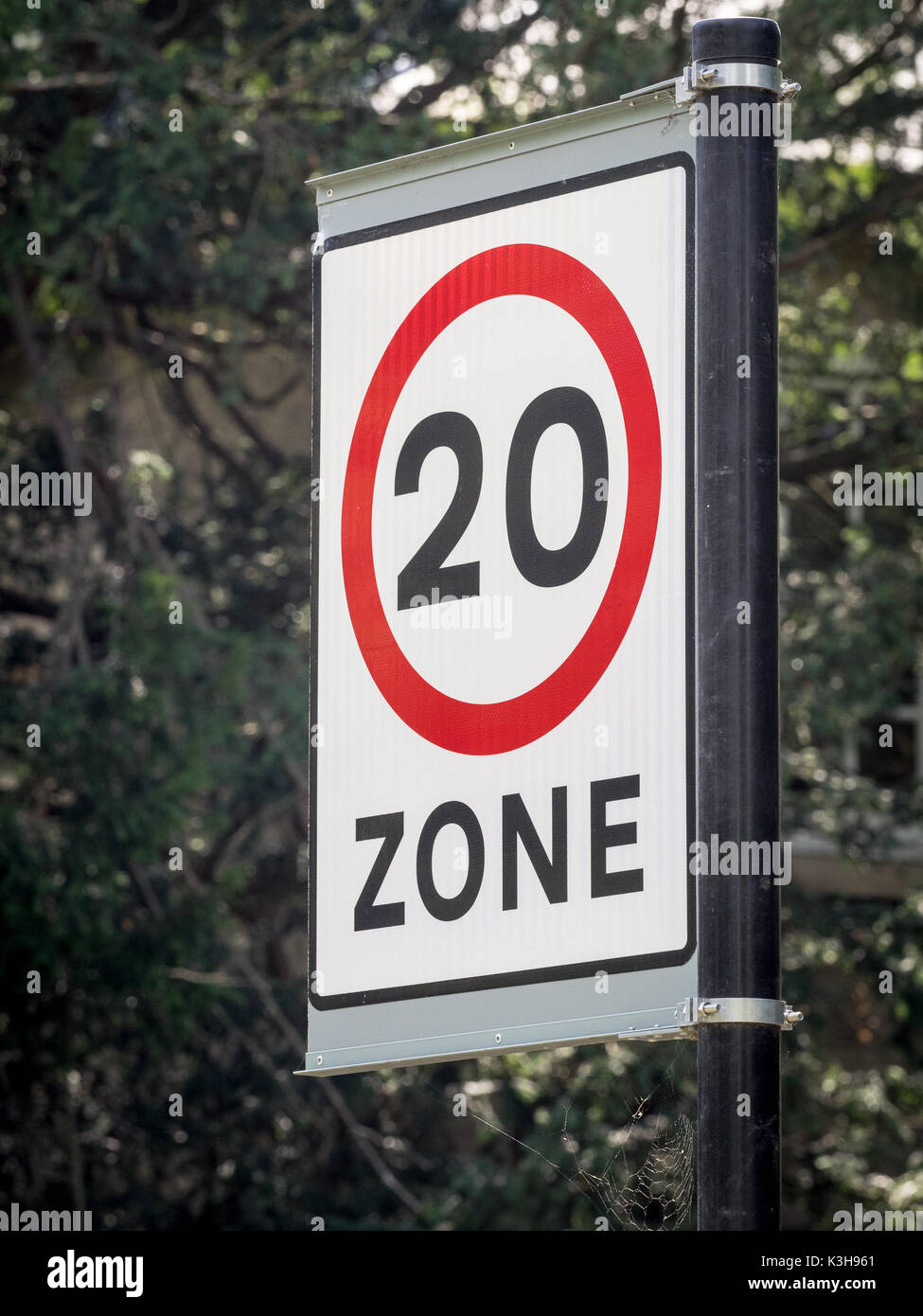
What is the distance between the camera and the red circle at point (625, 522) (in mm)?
2166

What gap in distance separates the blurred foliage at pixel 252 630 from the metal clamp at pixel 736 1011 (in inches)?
274

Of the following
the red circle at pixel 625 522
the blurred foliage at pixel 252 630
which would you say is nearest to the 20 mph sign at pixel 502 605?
the red circle at pixel 625 522

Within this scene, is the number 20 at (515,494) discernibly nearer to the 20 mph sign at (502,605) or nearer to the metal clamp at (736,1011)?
the 20 mph sign at (502,605)

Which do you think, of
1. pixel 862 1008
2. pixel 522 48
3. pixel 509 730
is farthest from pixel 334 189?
pixel 862 1008

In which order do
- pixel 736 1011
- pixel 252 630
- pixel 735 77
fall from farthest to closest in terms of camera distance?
pixel 252 630
pixel 735 77
pixel 736 1011

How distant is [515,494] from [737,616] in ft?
1.32

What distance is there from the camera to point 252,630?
36.2ft

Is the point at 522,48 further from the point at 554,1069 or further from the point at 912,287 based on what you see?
the point at 554,1069

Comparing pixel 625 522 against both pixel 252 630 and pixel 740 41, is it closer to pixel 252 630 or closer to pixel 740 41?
pixel 740 41

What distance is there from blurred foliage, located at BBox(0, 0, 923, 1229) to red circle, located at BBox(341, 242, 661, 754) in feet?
21.5

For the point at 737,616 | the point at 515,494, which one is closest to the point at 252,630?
the point at 515,494

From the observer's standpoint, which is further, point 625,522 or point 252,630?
point 252,630

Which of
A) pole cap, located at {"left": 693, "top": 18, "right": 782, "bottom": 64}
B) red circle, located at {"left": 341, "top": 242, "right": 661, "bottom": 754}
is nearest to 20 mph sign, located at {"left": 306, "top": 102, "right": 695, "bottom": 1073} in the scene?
red circle, located at {"left": 341, "top": 242, "right": 661, "bottom": 754}

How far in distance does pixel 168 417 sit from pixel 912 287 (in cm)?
542
